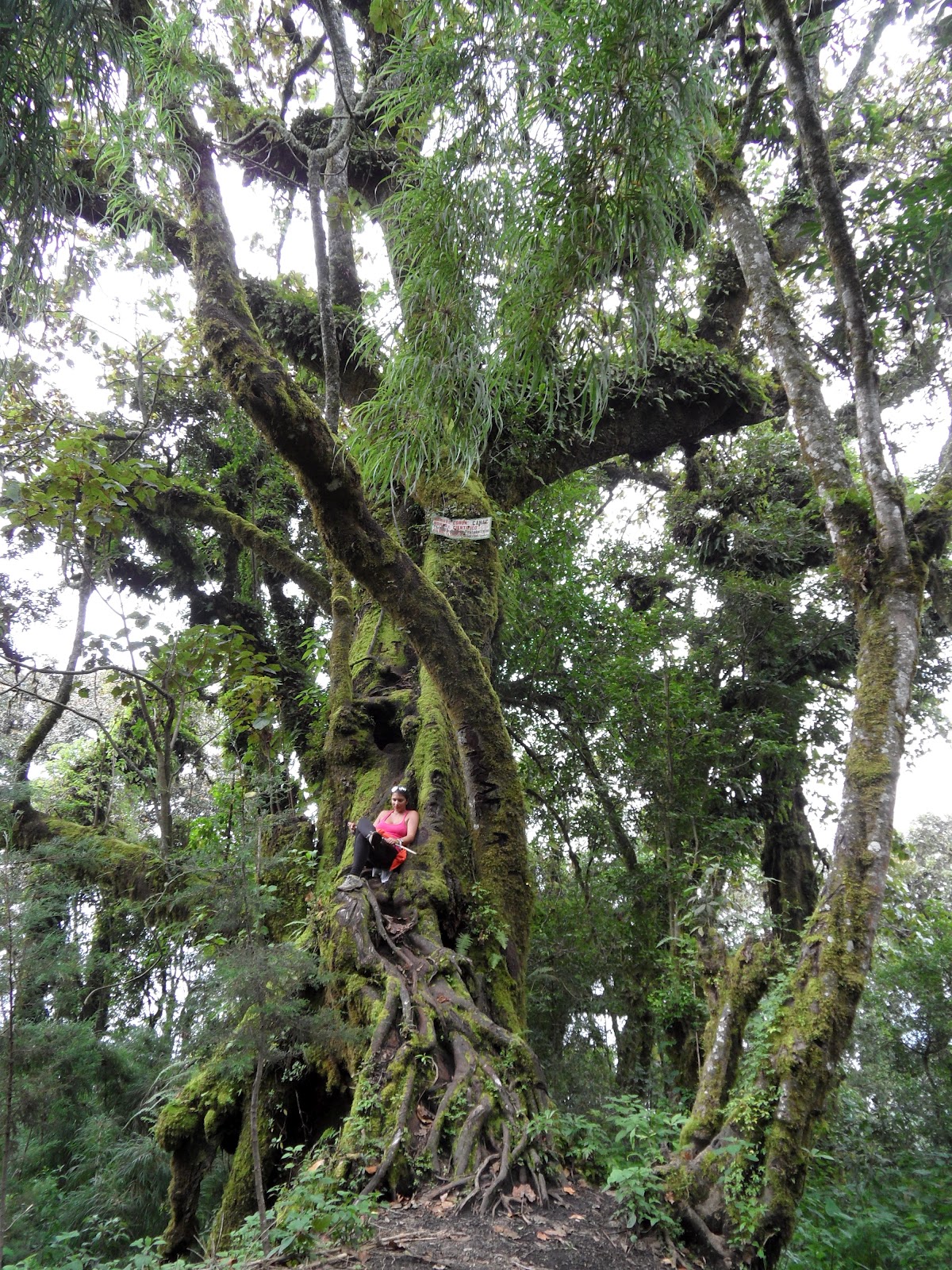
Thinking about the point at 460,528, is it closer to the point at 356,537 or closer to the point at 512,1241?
the point at 356,537

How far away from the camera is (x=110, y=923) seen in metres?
8.10

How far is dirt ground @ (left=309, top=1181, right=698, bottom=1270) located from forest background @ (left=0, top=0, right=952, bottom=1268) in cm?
15

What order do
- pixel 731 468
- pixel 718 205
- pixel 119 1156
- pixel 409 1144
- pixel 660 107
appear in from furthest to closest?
pixel 731 468 → pixel 119 1156 → pixel 718 205 → pixel 409 1144 → pixel 660 107

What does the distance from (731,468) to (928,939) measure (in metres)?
6.49

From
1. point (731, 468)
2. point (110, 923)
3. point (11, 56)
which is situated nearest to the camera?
point (11, 56)

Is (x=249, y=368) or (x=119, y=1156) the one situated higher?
A: (x=249, y=368)

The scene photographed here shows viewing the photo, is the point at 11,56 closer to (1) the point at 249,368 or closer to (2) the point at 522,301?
(1) the point at 249,368

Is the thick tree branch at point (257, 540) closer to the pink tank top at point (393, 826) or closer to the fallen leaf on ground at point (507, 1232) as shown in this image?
the pink tank top at point (393, 826)

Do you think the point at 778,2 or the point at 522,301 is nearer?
the point at 522,301

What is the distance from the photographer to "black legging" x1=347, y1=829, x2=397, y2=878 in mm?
5121

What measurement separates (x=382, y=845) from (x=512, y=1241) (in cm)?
270

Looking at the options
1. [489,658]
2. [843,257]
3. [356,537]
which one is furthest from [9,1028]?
[843,257]

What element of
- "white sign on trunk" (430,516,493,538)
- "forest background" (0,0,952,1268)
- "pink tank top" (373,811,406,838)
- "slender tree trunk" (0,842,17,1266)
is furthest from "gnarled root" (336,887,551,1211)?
"white sign on trunk" (430,516,493,538)

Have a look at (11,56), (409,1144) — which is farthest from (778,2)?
(409,1144)
